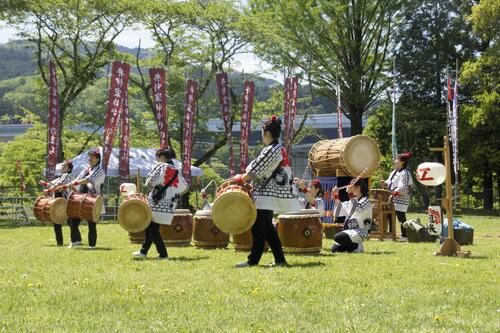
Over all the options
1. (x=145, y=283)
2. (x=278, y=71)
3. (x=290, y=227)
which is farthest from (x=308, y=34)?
(x=145, y=283)

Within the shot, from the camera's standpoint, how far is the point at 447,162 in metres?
8.99

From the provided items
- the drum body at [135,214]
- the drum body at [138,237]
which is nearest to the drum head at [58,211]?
the drum body at [138,237]

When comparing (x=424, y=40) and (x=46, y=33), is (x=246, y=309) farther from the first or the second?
(x=424, y=40)

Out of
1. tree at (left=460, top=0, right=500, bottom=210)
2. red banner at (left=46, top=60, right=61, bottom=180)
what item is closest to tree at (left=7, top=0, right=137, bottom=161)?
red banner at (left=46, top=60, right=61, bottom=180)

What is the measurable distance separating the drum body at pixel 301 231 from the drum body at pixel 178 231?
2.66 metres

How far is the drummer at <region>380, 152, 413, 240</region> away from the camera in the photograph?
12.7 metres

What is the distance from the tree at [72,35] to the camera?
92.0 feet

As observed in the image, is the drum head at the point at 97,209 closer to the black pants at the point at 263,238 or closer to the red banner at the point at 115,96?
the black pants at the point at 263,238

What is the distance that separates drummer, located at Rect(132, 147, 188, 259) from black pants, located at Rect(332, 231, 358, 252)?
2282mm

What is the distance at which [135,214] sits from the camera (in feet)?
30.9

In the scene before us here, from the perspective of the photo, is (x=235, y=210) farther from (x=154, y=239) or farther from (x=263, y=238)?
(x=154, y=239)

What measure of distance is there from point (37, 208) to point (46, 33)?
17954 millimetres

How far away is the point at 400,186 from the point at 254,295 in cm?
760

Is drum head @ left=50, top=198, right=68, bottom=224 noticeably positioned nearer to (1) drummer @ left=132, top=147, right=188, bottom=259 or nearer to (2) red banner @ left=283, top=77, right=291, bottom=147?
(1) drummer @ left=132, top=147, right=188, bottom=259
